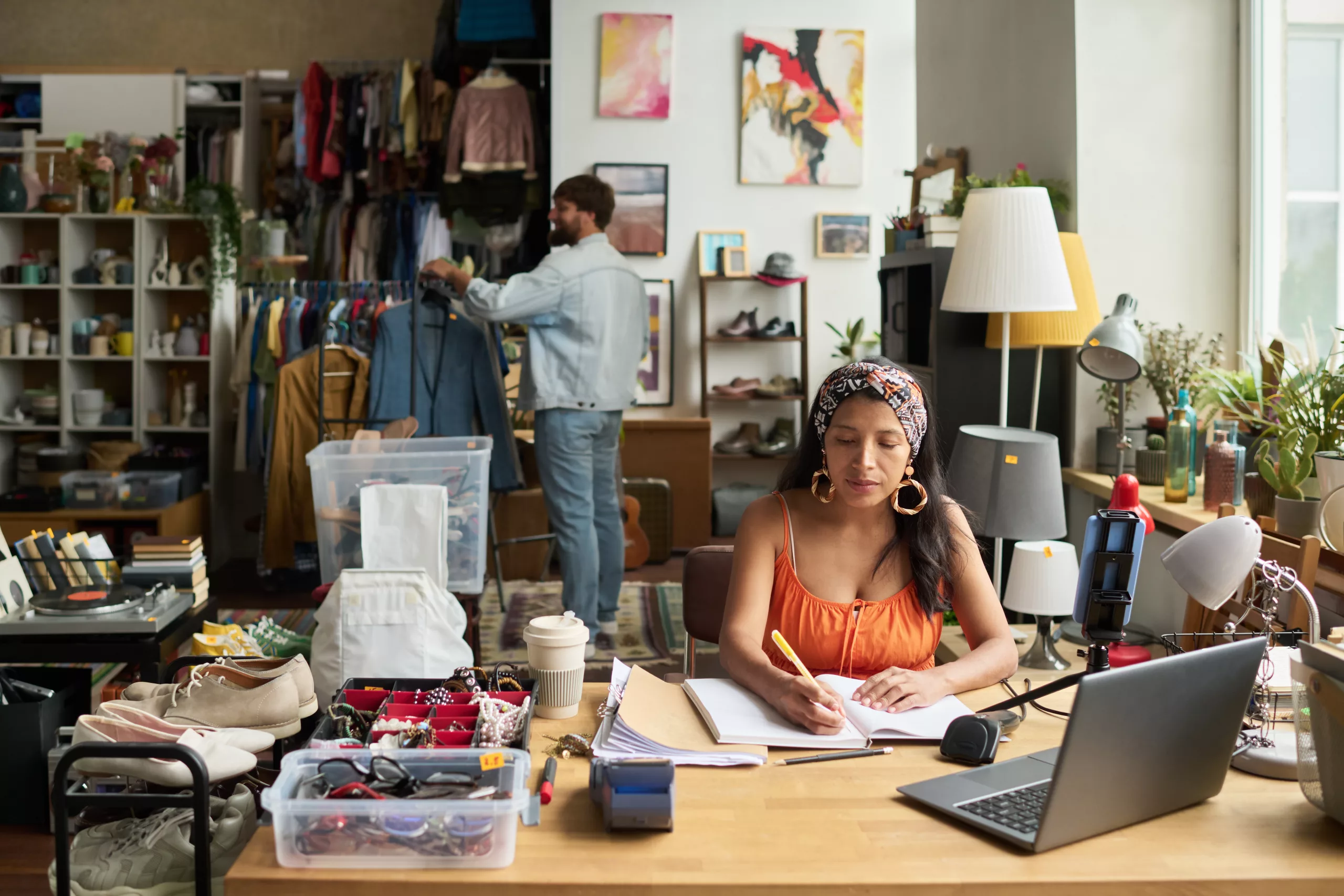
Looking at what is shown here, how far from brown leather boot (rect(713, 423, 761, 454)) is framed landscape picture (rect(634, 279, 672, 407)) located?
41cm

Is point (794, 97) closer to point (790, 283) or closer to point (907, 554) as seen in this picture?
point (790, 283)

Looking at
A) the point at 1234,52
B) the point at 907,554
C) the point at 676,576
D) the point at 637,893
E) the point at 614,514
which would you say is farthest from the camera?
the point at 676,576

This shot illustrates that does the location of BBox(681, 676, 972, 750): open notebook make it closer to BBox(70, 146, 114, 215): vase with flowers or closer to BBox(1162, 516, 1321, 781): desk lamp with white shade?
BBox(1162, 516, 1321, 781): desk lamp with white shade

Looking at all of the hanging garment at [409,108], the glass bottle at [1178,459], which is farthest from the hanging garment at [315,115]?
the glass bottle at [1178,459]

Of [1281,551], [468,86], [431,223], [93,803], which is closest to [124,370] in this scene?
[431,223]

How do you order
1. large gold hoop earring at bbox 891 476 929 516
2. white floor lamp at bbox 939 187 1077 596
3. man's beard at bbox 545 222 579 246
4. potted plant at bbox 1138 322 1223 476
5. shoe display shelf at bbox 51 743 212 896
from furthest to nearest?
man's beard at bbox 545 222 579 246, potted plant at bbox 1138 322 1223 476, white floor lamp at bbox 939 187 1077 596, large gold hoop earring at bbox 891 476 929 516, shoe display shelf at bbox 51 743 212 896

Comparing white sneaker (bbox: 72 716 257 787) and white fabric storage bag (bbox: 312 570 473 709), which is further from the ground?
white sneaker (bbox: 72 716 257 787)

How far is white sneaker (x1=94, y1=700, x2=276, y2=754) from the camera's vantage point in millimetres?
1891

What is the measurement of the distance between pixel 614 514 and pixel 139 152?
3455mm

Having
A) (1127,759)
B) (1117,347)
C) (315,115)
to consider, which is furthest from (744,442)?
(1127,759)

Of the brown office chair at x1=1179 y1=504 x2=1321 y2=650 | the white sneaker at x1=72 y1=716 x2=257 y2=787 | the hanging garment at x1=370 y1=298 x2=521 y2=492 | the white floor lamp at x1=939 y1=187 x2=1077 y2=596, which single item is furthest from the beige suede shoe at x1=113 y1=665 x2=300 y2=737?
the hanging garment at x1=370 y1=298 x2=521 y2=492

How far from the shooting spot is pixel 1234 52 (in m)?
3.72

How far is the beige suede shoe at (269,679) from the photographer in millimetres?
2209

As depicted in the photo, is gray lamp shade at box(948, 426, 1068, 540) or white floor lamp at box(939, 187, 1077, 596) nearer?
gray lamp shade at box(948, 426, 1068, 540)
